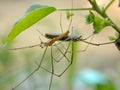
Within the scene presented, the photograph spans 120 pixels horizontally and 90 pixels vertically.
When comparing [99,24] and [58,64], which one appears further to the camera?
[58,64]

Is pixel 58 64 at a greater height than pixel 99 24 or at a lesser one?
greater

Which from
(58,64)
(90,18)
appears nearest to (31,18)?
(90,18)

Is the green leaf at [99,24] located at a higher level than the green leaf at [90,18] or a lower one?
lower

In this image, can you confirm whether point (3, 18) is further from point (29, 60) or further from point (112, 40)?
point (112, 40)

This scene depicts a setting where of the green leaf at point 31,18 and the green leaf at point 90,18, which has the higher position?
the green leaf at point 90,18

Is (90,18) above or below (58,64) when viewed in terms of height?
below

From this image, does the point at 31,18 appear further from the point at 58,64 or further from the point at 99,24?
the point at 58,64

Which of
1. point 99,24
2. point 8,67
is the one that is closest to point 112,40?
point 99,24

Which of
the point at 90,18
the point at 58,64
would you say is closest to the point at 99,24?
the point at 90,18

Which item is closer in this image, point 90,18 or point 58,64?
point 90,18

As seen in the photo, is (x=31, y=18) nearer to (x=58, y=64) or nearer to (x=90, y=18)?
(x=90, y=18)

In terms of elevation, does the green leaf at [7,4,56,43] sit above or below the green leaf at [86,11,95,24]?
below

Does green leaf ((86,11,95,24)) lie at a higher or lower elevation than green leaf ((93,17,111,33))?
higher
